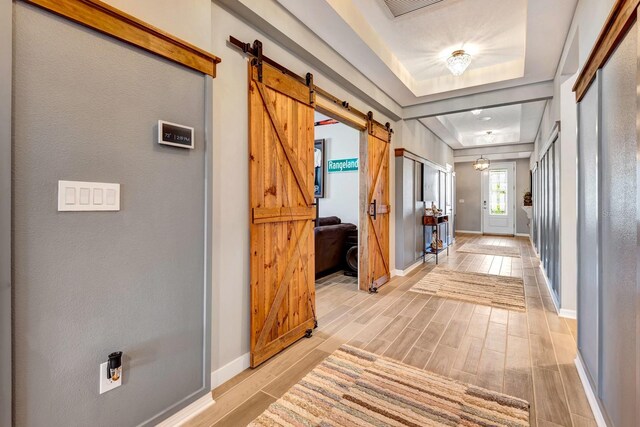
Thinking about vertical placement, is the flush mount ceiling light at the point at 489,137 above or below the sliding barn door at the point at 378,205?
above

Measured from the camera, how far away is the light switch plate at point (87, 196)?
119 cm

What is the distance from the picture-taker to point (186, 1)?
1629mm

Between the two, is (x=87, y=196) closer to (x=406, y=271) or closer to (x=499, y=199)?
(x=406, y=271)

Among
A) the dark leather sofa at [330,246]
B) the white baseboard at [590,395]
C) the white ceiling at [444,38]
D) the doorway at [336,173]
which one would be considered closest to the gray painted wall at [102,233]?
the white ceiling at [444,38]

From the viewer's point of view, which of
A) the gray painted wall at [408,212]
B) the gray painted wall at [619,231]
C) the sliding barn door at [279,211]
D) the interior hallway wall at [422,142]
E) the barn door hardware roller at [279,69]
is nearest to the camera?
the gray painted wall at [619,231]

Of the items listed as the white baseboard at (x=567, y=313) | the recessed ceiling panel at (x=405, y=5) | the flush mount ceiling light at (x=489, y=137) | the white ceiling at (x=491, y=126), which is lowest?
the white baseboard at (x=567, y=313)

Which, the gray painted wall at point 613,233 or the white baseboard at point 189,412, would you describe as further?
the white baseboard at point 189,412

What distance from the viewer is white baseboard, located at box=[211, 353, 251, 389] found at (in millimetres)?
1927

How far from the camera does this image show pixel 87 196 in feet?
4.12

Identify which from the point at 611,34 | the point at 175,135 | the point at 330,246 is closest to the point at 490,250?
the point at 330,246

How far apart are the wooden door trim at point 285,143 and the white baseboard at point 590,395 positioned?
2.30 m

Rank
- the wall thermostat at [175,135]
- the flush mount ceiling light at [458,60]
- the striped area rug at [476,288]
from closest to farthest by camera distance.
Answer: the wall thermostat at [175,135]
the flush mount ceiling light at [458,60]
the striped area rug at [476,288]

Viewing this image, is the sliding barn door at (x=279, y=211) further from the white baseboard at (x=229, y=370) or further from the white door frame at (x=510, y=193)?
the white door frame at (x=510, y=193)

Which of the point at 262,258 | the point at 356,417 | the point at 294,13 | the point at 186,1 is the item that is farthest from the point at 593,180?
the point at 186,1
